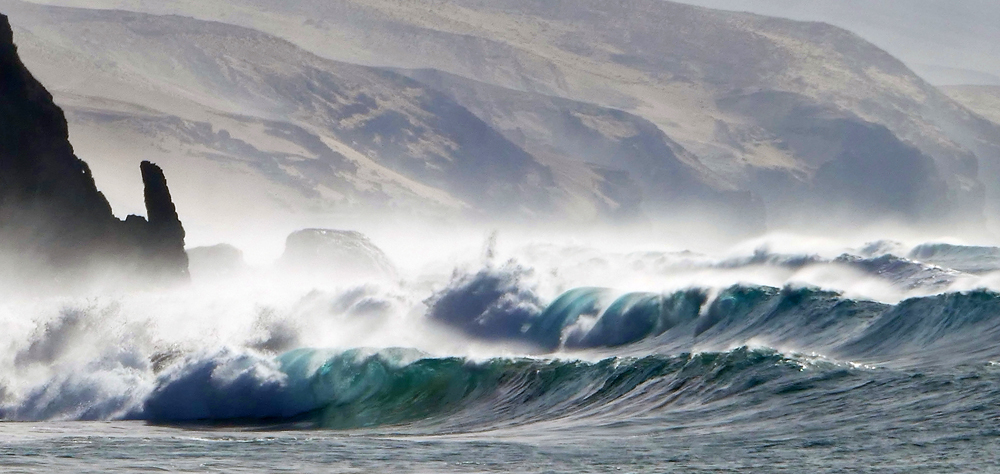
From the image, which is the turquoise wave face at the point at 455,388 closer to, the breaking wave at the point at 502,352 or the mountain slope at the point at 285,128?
the breaking wave at the point at 502,352

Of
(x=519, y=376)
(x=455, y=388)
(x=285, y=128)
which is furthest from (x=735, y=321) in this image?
(x=285, y=128)

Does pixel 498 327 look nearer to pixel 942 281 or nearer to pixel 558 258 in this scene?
pixel 942 281

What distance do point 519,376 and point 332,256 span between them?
33310 millimetres

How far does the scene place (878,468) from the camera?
14922mm

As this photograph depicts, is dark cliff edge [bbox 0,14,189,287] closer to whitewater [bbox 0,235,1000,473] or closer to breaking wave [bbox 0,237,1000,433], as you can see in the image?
whitewater [bbox 0,235,1000,473]

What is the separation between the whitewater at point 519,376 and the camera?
16734 millimetres

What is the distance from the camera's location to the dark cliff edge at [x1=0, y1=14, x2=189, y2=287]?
35.1m

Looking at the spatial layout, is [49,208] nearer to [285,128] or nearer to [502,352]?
[502,352]

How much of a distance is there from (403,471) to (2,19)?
25.0m

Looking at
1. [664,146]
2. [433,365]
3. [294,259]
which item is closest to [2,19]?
[433,365]

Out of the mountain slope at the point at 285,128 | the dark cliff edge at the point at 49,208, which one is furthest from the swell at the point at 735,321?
the mountain slope at the point at 285,128

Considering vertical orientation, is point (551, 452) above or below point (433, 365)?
below

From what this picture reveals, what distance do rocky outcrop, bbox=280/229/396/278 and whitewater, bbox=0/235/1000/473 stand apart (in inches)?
596

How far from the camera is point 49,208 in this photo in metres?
36.1
